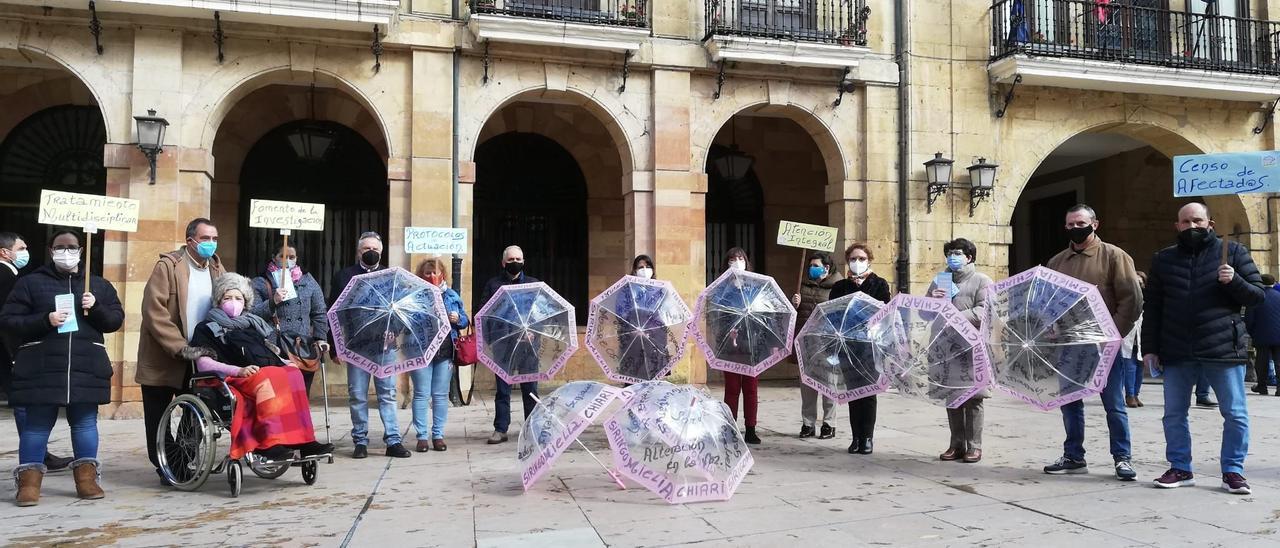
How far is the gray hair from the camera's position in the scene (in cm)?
606

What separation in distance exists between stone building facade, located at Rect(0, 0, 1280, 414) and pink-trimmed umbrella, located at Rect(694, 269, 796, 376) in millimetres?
4930

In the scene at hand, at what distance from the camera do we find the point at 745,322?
23.5 feet

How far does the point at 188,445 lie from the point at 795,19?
10297 millimetres

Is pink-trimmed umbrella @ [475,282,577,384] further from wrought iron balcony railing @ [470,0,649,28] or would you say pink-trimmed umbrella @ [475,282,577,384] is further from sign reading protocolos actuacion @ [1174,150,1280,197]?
wrought iron balcony railing @ [470,0,649,28]

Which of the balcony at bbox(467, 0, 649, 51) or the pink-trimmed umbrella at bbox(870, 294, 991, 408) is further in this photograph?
the balcony at bbox(467, 0, 649, 51)

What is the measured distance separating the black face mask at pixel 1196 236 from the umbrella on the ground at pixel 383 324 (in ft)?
17.1

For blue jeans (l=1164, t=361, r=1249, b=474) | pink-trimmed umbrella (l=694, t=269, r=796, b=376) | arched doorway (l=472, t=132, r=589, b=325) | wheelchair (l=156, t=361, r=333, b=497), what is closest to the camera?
blue jeans (l=1164, t=361, r=1249, b=474)

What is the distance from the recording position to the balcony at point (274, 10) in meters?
10.4

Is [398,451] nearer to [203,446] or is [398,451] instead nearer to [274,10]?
[203,446]

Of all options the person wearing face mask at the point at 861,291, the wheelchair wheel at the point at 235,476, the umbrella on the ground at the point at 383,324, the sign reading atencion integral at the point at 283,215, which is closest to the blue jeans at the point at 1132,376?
the person wearing face mask at the point at 861,291

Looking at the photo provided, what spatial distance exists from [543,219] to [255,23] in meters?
5.13

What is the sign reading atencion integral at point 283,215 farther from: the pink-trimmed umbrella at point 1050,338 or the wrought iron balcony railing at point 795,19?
the wrought iron balcony railing at point 795,19

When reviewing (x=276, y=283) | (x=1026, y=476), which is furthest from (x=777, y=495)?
(x=276, y=283)

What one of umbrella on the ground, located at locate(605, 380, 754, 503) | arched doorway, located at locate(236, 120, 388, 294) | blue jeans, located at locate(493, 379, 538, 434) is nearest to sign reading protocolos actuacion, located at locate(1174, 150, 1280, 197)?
umbrella on the ground, located at locate(605, 380, 754, 503)
